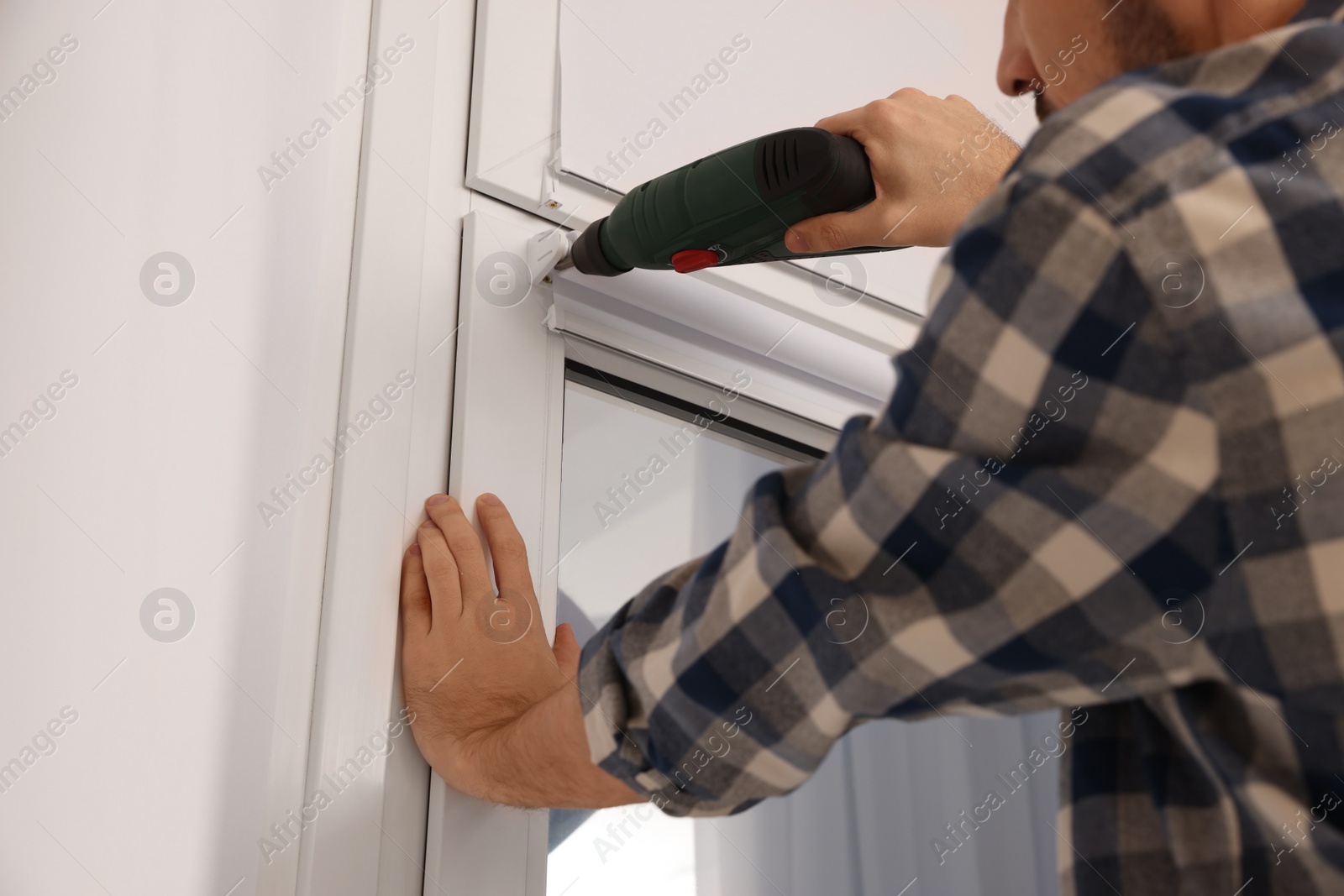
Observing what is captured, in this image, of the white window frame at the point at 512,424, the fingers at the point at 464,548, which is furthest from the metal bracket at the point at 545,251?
the fingers at the point at 464,548

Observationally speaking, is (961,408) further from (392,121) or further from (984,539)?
(392,121)

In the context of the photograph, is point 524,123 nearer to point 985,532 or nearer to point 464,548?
point 464,548

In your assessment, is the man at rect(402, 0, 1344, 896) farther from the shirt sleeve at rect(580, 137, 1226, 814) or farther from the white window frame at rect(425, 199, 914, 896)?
the white window frame at rect(425, 199, 914, 896)

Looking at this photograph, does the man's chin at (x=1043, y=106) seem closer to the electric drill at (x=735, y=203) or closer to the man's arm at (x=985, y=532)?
the electric drill at (x=735, y=203)

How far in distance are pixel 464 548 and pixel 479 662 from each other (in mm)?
91

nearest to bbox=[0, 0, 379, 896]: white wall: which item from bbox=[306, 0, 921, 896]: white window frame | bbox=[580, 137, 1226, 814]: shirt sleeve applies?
bbox=[306, 0, 921, 896]: white window frame

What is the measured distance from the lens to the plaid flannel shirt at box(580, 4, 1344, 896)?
1.31 ft

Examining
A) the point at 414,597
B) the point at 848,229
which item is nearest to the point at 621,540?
the point at 414,597

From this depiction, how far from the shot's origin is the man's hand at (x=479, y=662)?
678mm

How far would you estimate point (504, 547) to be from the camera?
0.82m

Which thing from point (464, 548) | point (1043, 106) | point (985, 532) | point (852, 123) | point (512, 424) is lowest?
point (985, 532)

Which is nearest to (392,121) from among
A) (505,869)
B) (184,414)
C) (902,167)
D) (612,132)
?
(612,132)

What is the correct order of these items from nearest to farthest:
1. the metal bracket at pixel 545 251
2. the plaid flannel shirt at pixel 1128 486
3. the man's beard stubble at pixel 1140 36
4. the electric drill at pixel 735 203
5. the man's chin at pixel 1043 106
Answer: the plaid flannel shirt at pixel 1128 486 → the man's beard stubble at pixel 1140 36 → the man's chin at pixel 1043 106 → the electric drill at pixel 735 203 → the metal bracket at pixel 545 251

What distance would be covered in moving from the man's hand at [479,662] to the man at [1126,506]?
0.18 metres
